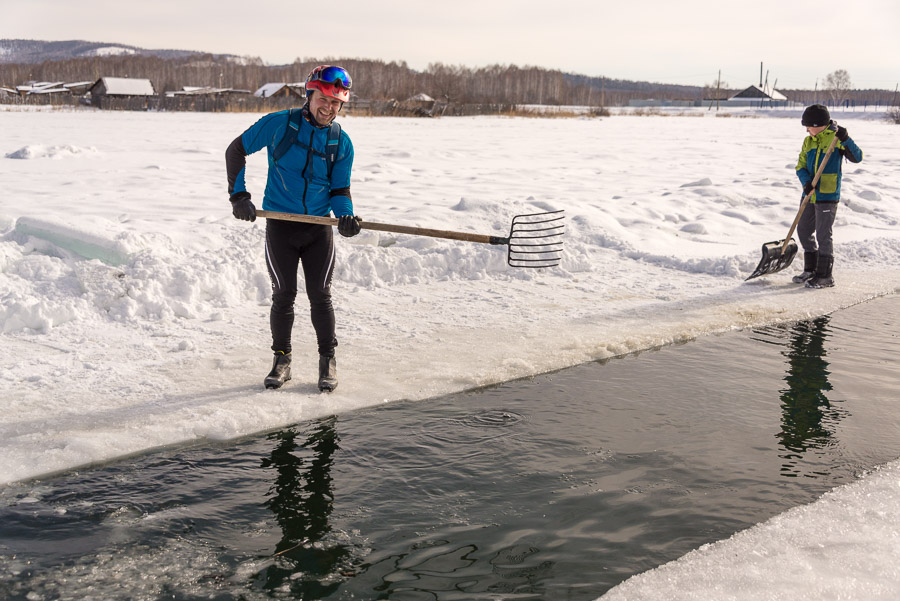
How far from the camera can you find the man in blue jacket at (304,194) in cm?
392

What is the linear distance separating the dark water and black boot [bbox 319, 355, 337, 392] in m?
0.32

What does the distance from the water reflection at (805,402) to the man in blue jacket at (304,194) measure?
7.76 ft

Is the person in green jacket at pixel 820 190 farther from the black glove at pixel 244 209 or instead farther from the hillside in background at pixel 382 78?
the hillside in background at pixel 382 78

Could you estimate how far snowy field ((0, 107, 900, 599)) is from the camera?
295 cm

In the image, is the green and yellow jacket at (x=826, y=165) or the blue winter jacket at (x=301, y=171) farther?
the green and yellow jacket at (x=826, y=165)

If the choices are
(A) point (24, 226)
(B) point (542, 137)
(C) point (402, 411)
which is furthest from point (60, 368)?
(B) point (542, 137)

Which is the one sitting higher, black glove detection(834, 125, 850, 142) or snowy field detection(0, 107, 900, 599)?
black glove detection(834, 125, 850, 142)

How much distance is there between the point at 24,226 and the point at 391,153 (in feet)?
33.1

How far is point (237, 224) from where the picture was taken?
719 cm

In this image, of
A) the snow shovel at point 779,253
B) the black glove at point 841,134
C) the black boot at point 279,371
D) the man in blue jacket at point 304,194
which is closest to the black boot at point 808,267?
the snow shovel at point 779,253

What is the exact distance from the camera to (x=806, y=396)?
13.8 feet

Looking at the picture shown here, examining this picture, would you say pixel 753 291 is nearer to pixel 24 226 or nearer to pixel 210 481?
pixel 210 481

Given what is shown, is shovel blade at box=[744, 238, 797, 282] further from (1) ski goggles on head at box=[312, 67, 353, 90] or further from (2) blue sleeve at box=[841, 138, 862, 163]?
(1) ski goggles on head at box=[312, 67, 353, 90]

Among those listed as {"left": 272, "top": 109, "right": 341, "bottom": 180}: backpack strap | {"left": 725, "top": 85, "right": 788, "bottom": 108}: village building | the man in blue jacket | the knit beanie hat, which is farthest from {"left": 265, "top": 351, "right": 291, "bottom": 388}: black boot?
{"left": 725, "top": 85, "right": 788, "bottom": 108}: village building
